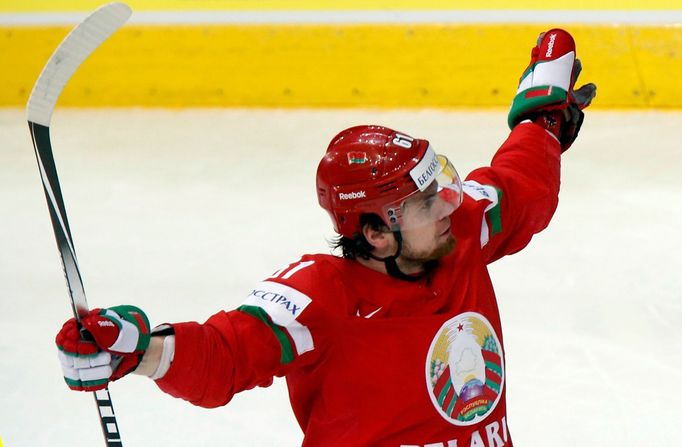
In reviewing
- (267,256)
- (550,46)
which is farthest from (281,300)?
(267,256)

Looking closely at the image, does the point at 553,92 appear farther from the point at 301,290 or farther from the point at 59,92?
the point at 59,92

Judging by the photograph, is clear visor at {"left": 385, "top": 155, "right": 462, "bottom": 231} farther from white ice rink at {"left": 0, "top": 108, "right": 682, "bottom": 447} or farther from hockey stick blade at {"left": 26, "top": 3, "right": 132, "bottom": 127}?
white ice rink at {"left": 0, "top": 108, "right": 682, "bottom": 447}

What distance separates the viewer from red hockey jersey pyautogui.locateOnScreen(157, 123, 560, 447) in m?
1.63

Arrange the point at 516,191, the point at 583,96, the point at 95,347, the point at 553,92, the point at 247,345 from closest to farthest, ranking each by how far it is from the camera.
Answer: the point at 95,347 < the point at 247,345 < the point at 516,191 < the point at 553,92 < the point at 583,96

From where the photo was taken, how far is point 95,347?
1.49 metres

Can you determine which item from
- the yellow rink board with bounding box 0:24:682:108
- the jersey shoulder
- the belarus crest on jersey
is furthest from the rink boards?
the jersey shoulder

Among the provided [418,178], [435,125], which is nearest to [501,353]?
Answer: [418,178]

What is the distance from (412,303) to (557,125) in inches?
24.4

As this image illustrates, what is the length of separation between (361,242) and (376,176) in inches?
4.9

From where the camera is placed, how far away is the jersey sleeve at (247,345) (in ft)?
5.19

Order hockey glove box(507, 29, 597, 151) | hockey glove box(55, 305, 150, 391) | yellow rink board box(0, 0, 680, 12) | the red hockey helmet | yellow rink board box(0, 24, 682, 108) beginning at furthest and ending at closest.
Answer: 1. yellow rink board box(0, 0, 680, 12)
2. yellow rink board box(0, 24, 682, 108)
3. hockey glove box(507, 29, 597, 151)
4. the red hockey helmet
5. hockey glove box(55, 305, 150, 391)

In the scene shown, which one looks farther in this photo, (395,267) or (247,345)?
(395,267)

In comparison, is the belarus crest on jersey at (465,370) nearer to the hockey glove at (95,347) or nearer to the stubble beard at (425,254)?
the stubble beard at (425,254)

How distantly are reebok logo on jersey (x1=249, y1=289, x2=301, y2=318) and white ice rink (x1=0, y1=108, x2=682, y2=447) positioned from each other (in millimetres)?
1075
